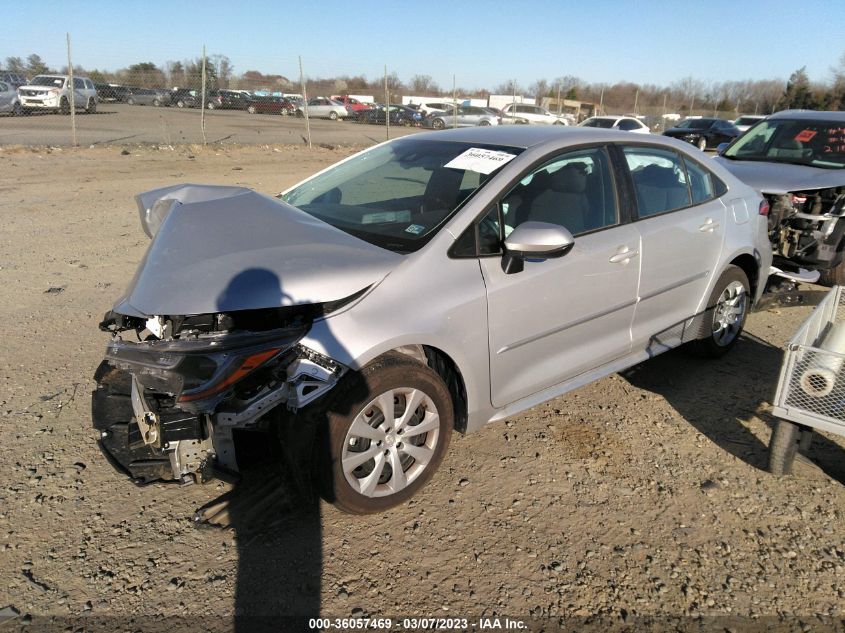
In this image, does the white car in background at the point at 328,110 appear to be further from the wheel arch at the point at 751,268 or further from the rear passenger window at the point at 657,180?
the rear passenger window at the point at 657,180

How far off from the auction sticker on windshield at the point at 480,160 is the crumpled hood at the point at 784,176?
3.33 m

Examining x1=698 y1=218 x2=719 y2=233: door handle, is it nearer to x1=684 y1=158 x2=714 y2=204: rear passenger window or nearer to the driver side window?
x1=684 y1=158 x2=714 y2=204: rear passenger window

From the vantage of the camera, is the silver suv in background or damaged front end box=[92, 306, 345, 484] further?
the silver suv in background

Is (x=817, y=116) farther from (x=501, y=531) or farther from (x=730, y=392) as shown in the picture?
(x=501, y=531)

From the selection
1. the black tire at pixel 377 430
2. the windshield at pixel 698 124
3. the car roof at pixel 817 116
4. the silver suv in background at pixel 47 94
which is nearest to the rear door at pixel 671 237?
the black tire at pixel 377 430

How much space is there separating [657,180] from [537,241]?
1597mm

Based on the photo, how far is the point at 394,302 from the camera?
2723mm

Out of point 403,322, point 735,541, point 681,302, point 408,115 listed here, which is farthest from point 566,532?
point 408,115

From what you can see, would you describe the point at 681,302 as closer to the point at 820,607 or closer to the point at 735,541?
the point at 735,541

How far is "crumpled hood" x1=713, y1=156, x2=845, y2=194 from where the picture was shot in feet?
19.4

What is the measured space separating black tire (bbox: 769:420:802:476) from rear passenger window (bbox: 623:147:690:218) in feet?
4.71

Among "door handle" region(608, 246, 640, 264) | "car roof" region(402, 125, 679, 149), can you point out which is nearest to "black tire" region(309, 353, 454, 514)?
"door handle" region(608, 246, 640, 264)

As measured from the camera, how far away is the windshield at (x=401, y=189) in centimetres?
312

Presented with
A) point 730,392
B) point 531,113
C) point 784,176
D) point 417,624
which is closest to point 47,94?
point 531,113
